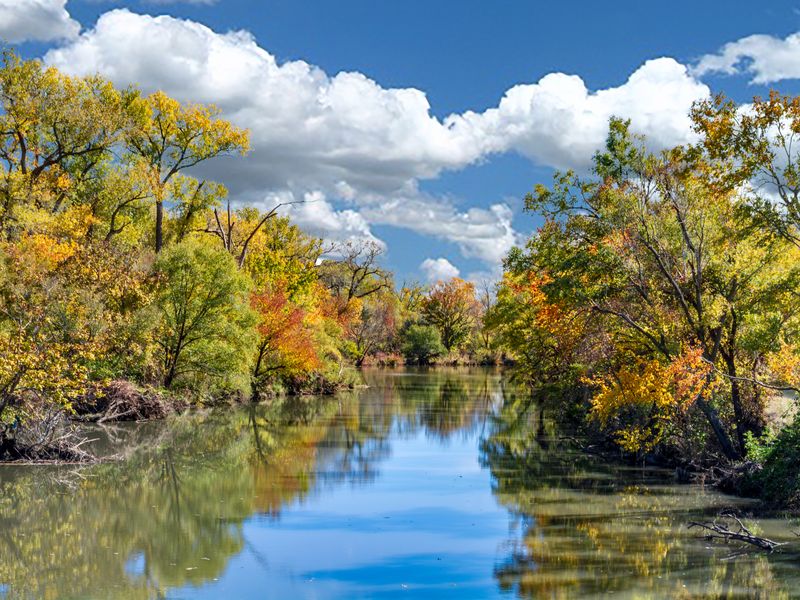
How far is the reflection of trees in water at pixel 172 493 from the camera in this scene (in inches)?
522

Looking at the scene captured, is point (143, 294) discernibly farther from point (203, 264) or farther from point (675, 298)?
Answer: point (675, 298)

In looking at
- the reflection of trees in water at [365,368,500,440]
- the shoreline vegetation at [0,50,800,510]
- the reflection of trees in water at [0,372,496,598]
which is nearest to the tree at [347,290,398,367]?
the reflection of trees in water at [365,368,500,440]

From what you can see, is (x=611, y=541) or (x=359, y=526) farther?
(x=359, y=526)

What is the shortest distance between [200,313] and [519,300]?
53.0 feet

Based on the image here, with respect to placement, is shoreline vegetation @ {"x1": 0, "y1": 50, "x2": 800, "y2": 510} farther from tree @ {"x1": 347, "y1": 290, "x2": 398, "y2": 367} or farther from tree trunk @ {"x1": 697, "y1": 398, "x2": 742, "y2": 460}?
tree @ {"x1": 347, "y1": 290, "x2": 398, "y2": 367}

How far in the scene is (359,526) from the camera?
16938 millimetres

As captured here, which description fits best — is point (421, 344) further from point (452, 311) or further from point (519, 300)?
point (519, 300)

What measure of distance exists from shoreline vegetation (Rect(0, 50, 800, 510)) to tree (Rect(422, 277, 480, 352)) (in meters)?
58.0

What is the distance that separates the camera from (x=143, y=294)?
1226 inches

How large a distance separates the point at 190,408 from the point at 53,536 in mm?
24514

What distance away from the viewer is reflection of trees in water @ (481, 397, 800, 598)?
508 inches

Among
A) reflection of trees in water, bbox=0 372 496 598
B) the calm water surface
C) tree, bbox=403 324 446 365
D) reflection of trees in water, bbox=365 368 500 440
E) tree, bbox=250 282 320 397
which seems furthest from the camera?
tree, bbox=403 324 446 365

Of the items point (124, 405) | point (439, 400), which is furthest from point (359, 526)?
point (439, 400)

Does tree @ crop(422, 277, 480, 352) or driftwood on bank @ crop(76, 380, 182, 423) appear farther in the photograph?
tree @ crop(422, 277, 480, 352)
